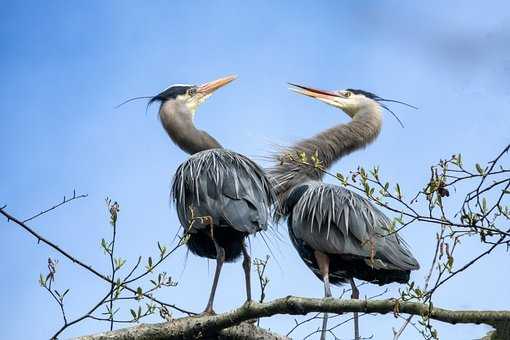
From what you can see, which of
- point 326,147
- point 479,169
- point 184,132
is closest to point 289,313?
point 479,169

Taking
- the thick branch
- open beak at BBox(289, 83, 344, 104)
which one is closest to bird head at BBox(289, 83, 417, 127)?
open beak at BBox(289, 83, 344, 104)

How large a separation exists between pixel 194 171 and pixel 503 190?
2.80 m

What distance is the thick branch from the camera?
Answer: 126 inches

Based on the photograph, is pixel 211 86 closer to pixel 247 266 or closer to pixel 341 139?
pixel 341 139

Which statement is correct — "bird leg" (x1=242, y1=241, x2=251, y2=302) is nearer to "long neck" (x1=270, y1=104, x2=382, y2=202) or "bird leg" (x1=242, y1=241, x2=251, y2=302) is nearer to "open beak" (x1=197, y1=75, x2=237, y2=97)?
"long neck" (x1=270, y1=104, x2=382, y2=202)

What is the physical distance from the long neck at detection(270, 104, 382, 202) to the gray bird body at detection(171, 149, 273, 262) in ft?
3.04

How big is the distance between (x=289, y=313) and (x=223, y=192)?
169 centimetres

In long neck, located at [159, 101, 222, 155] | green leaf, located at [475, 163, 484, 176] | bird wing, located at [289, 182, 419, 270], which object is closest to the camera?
green leaf, located at [475, 163, 484, 176]

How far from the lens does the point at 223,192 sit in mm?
5160

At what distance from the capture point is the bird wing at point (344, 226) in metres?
5.45

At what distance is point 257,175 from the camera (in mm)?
5508

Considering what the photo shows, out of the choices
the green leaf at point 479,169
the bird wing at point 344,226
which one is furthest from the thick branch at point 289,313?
the bird wing at point 344,226

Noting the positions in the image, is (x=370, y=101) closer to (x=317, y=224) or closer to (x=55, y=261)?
(x=317, y=224)

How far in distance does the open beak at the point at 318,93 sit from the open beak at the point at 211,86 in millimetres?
614
